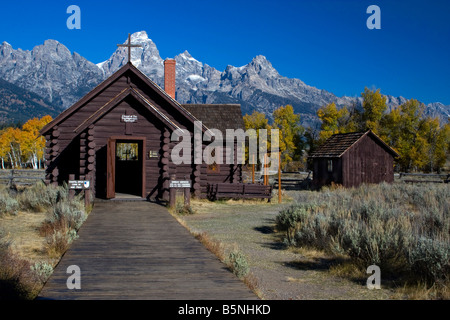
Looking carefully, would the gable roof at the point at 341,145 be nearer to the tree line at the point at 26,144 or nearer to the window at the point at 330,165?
the window at the point at 330,165

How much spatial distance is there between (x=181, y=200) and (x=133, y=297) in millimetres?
12217

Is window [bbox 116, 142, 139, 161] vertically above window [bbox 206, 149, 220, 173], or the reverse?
window [bbox 116, 142, 139, 161]

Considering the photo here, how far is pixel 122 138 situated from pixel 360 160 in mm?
18603

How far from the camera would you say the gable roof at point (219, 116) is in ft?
83.4

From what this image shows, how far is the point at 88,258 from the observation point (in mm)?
7961

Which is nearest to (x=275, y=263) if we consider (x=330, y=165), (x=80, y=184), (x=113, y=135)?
(x=80, y=184)

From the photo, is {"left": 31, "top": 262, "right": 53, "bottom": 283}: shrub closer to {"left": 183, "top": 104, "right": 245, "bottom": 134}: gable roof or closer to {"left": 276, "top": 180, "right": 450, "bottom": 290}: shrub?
{"left": 276, "top": 180, "right": 450, "bottom": 290}: shrub

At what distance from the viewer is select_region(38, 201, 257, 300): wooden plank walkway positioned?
232 inches

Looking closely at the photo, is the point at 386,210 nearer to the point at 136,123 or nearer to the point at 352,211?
the point at 352,211

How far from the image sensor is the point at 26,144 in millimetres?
85625

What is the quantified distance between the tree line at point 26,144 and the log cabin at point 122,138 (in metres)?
66.8

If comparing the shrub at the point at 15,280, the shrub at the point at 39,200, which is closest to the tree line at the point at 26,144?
the shrub at the point at 39,200

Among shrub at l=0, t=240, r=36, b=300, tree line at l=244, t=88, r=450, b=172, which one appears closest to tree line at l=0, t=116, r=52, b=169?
tree line at l=244, t=88, r=450, b=172

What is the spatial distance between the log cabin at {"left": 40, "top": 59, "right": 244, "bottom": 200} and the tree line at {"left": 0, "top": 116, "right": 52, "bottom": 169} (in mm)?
66760
